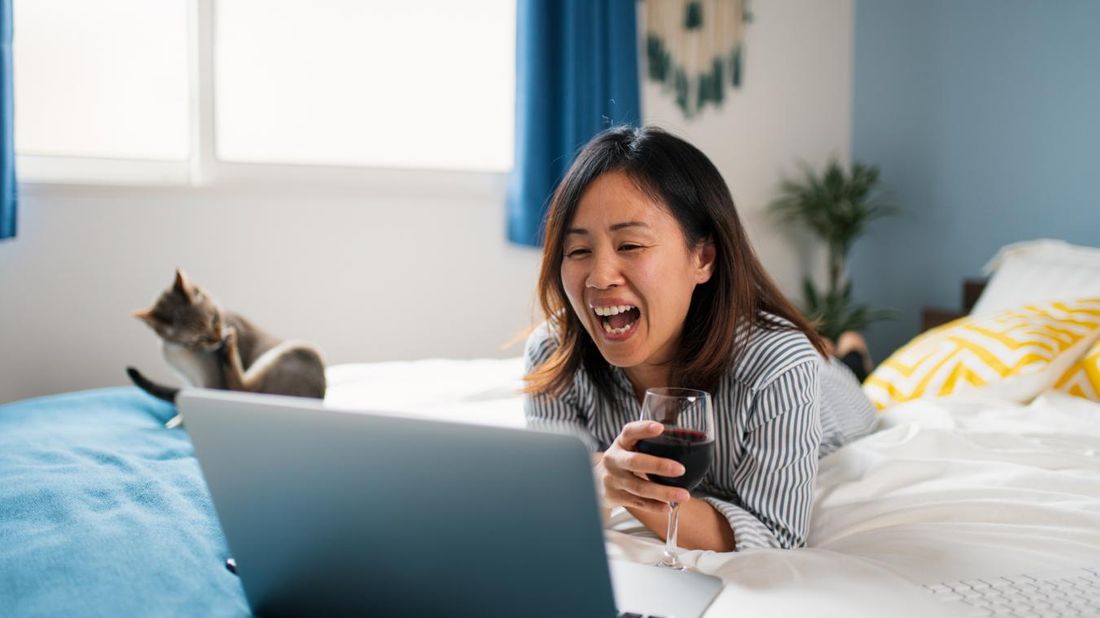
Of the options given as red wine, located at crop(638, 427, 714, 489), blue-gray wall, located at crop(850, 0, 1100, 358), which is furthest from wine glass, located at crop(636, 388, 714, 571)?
blue-gray wall, located at crop(850, 0, 1100, 358)

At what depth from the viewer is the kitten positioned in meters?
1.94

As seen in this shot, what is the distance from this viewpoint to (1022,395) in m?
1.95

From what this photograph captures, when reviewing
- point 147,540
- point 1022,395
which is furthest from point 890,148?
point 147,540

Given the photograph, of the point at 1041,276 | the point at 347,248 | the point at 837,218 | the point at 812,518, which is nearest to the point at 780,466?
the point at 812,518

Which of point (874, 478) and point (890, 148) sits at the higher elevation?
point (890, 148)

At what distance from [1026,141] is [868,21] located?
45.3 inches

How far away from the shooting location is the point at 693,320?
140 centimetres

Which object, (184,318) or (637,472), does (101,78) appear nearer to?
(184,318)

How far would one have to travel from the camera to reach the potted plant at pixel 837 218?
3.84 meters

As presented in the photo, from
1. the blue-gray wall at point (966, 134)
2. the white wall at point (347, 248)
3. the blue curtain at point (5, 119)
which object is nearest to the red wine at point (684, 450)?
the white wall at point (347, 248)

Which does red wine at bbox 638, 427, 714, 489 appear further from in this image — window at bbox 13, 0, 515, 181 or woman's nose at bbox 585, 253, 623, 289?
window at bbox 13, 0, 515, 181

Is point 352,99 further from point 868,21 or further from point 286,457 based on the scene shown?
point 286,457

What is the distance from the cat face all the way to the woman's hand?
123 centimetres

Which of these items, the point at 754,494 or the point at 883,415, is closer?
the point at 754,494
